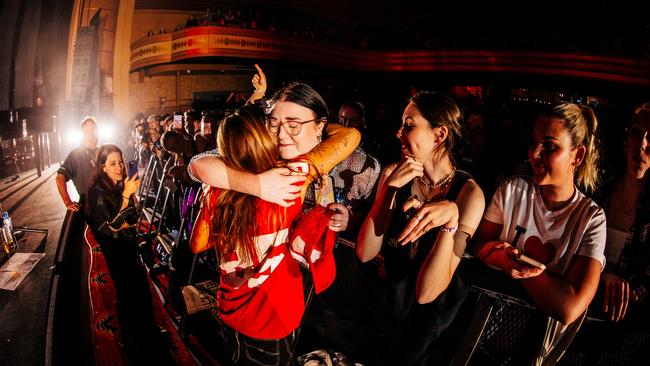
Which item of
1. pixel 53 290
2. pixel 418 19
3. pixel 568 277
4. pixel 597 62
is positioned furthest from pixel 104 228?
pixel 418 19

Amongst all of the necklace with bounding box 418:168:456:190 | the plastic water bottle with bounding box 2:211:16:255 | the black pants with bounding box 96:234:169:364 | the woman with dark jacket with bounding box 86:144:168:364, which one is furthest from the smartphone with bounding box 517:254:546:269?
the plastic water bottle with bounding box 2:211:16:255

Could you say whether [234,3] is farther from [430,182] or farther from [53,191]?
[430,182]

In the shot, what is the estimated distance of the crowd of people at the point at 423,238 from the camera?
1479 mm

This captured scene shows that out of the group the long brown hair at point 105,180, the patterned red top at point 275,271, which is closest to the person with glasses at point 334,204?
the patterned red top at point 275,271

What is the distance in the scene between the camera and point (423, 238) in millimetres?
1697

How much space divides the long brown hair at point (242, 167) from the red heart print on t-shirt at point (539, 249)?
1.29m

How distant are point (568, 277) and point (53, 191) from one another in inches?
231

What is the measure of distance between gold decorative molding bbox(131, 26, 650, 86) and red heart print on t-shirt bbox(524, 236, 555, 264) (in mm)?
12206

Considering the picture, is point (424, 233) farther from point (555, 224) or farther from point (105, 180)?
point (105, 180)

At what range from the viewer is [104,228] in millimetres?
4094

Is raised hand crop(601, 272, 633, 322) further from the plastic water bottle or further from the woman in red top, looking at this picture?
the plastic water bottle

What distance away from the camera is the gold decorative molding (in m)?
11.1

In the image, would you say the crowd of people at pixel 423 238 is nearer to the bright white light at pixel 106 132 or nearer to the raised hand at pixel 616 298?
the raised hand at pixel 616 298

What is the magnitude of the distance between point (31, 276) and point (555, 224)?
487 centimetres
